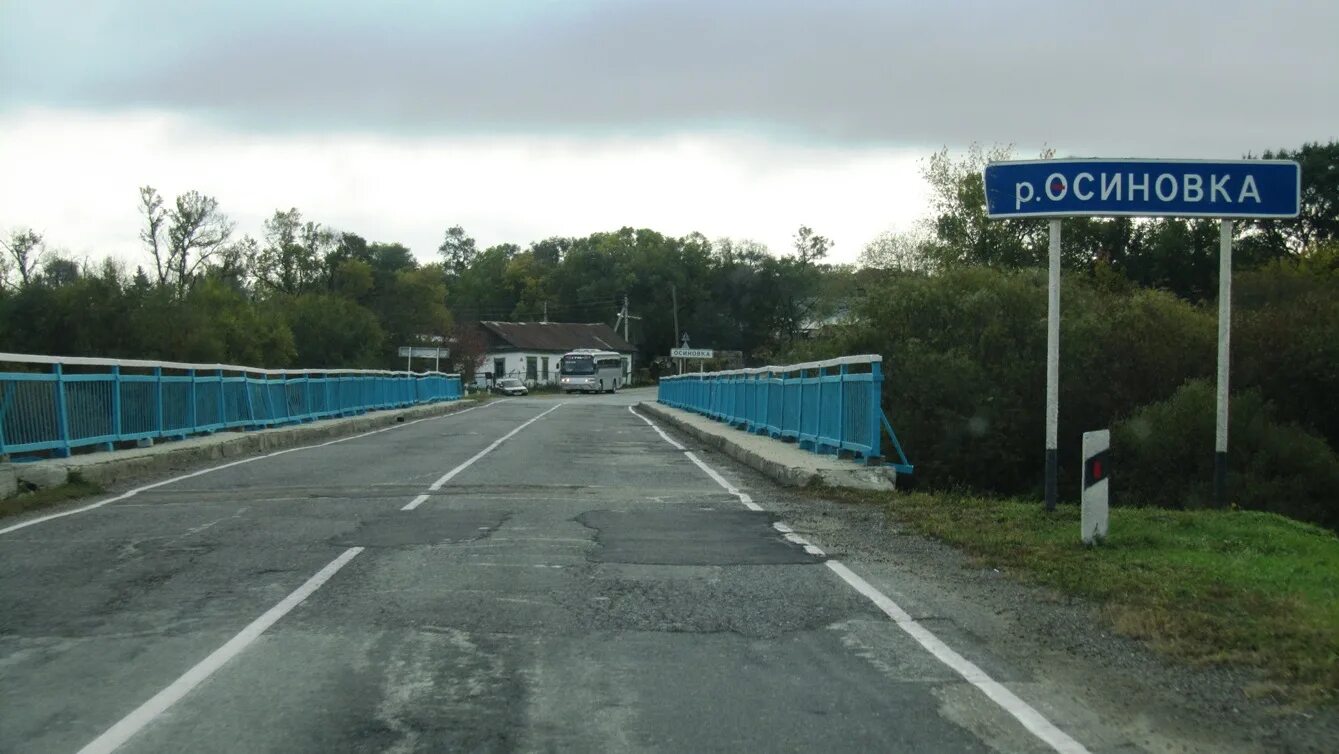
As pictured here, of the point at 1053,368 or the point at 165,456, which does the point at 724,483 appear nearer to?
the point at 1053,368

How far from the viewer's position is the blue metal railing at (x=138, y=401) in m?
15.3

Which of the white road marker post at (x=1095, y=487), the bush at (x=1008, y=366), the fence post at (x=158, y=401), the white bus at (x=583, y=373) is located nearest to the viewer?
the white road marker post at (x=1095, y=487)

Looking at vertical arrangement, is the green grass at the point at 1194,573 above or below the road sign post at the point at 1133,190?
below

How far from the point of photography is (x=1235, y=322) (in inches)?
1115

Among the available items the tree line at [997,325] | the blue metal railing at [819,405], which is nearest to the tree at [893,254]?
the tree line at [997,325]

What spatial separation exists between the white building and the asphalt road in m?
99.5

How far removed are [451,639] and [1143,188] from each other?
8171 millimetres

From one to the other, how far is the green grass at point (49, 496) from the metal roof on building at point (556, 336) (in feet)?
330

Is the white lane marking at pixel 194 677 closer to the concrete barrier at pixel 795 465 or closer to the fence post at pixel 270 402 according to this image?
the concrete barrier at pixel 795 465

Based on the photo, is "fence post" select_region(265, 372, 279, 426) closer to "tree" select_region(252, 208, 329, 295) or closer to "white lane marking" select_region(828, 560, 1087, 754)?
"white lane marking" select_region(828, 560, 1087, 754)

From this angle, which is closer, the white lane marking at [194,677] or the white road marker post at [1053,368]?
the white lane marking at [194,677]

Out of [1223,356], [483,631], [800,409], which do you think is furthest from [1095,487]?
[800,409]

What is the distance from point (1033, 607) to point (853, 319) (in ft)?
89.0

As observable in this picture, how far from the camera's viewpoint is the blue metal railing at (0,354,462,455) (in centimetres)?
1528
